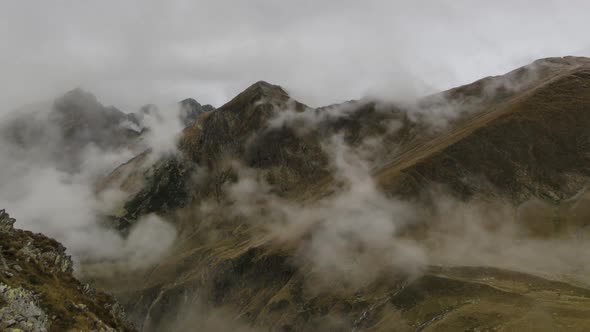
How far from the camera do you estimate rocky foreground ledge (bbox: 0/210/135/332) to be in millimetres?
37969

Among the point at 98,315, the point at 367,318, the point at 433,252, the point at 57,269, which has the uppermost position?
the point at 57,269

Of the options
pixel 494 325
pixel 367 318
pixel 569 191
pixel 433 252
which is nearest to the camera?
pixel 494 325

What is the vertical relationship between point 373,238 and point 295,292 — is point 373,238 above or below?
above

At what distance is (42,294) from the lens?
43.7 meters

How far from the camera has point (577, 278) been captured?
134750mm

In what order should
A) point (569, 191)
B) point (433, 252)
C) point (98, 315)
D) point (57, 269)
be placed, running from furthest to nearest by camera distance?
1. point (569, 191)
2. point (433, 252)
3. point (57, 269)
4. point (98, 315)

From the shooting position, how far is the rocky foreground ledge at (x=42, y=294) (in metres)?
38.0

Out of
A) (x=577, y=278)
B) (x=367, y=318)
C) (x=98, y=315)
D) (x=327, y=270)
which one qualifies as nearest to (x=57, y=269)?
(x=98, y=315)

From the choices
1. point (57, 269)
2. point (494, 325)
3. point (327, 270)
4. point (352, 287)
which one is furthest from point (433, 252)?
point (57, 269)

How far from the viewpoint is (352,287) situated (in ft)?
585

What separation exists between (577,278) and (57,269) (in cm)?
13324

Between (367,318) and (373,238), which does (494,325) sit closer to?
(367,318)

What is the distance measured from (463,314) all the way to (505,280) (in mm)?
23268

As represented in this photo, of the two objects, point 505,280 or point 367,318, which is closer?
point 505,280
